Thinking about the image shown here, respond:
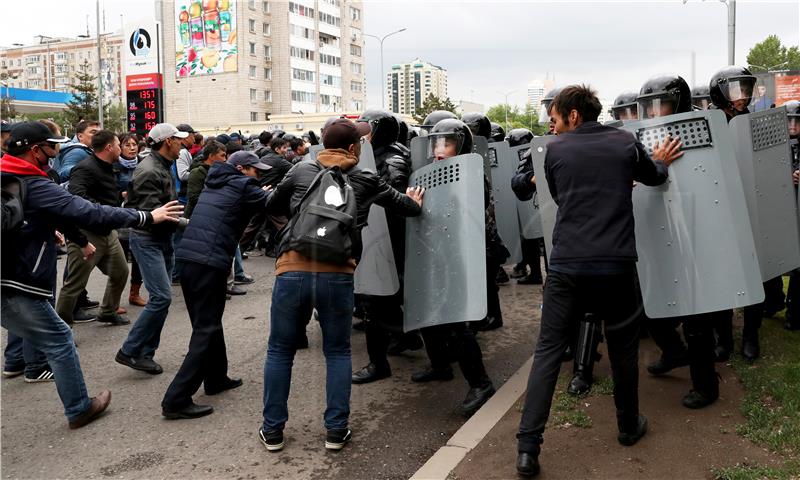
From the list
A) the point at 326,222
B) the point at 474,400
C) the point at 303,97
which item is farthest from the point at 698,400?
the point at 303,97

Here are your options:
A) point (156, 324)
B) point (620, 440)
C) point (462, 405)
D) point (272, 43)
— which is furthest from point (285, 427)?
point (272, 43)

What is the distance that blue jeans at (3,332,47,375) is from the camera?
17.6ft

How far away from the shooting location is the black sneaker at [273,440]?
401cm

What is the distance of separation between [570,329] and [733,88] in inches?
107

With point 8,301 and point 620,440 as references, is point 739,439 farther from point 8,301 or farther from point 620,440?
point 8,301

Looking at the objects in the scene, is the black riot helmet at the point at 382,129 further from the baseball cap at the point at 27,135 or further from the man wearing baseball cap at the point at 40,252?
the baseball cap at the point at 27,135

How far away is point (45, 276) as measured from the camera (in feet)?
14.0

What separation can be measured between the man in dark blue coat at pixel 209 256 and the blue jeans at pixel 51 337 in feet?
1.79

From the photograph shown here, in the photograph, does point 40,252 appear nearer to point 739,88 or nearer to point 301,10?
point 739,88

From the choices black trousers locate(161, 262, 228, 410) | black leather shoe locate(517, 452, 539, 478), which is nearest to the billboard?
black trousers locate(161, 262, 228, 410)

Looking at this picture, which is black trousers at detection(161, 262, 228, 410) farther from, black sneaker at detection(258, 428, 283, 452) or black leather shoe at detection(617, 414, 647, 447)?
black leather shoe at detection(617, 414, 647, 447)

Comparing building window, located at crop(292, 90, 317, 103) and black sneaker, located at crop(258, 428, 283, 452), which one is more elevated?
building window, located at crop(292, 90, 317, 103)

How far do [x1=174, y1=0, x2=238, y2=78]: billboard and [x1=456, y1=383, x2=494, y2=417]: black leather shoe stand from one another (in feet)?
202

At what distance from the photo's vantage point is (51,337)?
4293mm
